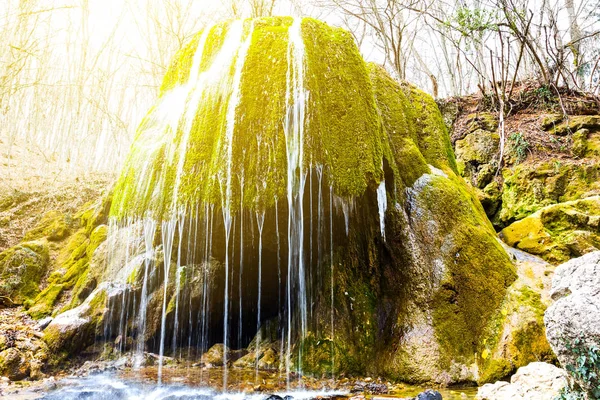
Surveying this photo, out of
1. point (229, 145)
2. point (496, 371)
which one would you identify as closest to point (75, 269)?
point (229, 145)

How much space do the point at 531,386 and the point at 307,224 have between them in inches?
122

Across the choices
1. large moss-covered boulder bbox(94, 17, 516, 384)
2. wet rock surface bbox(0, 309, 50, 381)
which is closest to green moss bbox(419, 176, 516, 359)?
large moss-covered boulder bbox(94, 17, 516, 384)

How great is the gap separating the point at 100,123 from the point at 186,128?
9.63 m

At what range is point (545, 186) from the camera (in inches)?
334

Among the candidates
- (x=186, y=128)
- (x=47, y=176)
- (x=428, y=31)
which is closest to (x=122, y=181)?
(x=186, y=128)

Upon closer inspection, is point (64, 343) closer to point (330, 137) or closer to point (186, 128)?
point (186, 128)

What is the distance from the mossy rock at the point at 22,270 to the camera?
7.72m

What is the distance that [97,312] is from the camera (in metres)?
6.02

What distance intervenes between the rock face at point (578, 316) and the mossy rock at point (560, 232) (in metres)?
3.63

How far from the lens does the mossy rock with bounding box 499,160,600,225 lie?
821 centimetres

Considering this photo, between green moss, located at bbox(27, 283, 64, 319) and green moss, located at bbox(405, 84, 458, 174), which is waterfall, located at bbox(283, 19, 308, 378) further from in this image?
green moss, located at bbox(27, 283, 64, 319)

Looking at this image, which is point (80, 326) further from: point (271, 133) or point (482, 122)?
point (482, 122)

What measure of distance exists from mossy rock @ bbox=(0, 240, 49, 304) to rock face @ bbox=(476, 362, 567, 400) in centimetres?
893

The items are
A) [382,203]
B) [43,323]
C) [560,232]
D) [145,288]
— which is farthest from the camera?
[43,323]
